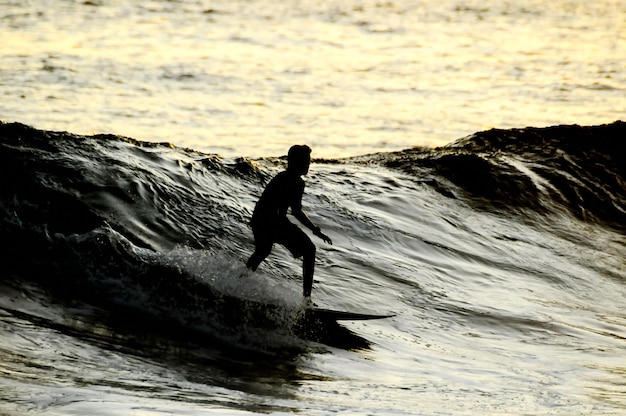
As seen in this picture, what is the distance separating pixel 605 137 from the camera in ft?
65.8

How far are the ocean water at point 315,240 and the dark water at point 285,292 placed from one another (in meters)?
0.03

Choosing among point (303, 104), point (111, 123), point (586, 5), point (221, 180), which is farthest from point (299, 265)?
point (586, 5)

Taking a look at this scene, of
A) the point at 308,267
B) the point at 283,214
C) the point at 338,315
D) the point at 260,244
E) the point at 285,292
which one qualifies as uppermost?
the point at 283,214

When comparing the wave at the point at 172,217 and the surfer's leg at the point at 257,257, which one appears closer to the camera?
the surfer's leg at the point at 257,257

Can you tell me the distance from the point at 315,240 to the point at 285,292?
12.6 feet

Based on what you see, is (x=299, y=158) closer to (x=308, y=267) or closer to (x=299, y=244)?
(x=299, y=244)

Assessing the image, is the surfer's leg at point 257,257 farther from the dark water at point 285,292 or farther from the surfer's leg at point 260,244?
the dark water at point 285,292

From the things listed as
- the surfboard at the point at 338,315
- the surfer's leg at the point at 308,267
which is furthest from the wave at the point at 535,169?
the surfer's leg at the point at 308,267

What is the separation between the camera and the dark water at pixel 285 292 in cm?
821

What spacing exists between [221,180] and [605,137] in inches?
369

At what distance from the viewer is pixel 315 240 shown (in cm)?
1349

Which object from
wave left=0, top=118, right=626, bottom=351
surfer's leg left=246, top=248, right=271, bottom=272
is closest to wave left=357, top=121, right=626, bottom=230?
wave left=0, top=118, right=626, bottom=351

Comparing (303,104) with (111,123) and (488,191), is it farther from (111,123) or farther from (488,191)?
(488,191)

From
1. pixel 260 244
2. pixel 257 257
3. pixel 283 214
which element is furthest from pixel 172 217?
pixel 283 214
